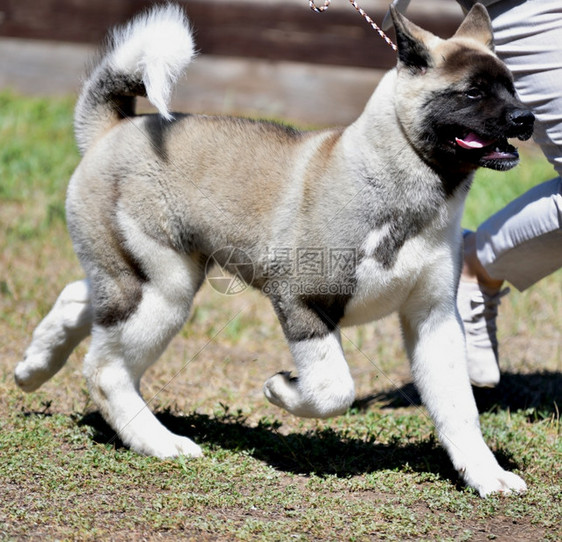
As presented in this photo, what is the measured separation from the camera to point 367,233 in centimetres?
296

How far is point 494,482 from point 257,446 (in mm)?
888

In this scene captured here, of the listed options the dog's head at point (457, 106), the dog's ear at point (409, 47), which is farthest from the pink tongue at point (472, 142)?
the dog's ear at point (409, 47)

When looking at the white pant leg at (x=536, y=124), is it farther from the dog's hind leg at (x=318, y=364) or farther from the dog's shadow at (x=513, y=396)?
the dog's hind leg at (x=318, y=364)

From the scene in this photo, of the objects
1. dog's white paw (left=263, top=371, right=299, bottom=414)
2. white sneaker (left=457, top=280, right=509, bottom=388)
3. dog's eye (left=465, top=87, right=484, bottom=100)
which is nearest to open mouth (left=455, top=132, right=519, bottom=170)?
dog's eye (left=465, top=87, right=484, bottom=100)

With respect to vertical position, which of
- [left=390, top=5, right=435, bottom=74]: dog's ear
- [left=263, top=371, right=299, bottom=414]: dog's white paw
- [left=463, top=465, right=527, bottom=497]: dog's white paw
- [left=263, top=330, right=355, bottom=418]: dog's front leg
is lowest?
[left=463, top=465, right=527, bottom=497]: dog's white paw

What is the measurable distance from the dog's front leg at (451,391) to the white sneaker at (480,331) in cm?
68

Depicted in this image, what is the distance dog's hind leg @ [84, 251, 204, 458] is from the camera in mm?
3229

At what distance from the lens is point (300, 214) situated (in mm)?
3066

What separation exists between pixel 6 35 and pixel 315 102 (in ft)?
9.06

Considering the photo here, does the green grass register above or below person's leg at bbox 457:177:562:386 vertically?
below

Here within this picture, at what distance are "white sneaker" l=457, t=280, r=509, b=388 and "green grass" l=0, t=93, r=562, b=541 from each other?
19cm

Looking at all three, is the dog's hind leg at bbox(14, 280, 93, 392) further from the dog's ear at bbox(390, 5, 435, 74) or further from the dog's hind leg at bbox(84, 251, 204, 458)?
the dog's ear at bbox(390, 5, 435, 74)

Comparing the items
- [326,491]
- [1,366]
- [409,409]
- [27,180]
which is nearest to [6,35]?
[27,180]

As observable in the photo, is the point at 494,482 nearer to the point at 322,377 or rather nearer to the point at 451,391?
the point at 451,391
